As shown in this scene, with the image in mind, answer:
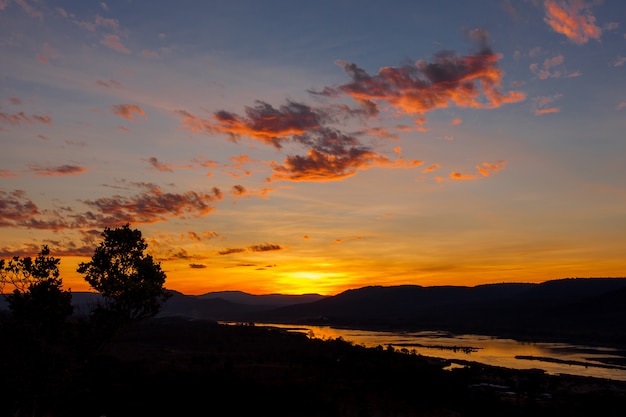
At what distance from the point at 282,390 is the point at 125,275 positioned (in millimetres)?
13653

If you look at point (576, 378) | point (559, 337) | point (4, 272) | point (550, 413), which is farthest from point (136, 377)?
point (559, 337)

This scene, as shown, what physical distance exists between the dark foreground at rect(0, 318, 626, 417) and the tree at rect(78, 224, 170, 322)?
6.98 feet

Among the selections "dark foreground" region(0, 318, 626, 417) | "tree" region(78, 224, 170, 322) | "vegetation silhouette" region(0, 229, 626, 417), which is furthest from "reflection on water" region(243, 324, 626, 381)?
"tree" region(78, 224, 170, 322)

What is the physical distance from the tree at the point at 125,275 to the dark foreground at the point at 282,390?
2.13m

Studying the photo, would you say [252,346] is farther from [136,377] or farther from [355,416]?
[355,416]

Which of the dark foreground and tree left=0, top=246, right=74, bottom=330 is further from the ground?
tree left=0, top=246, right=74, bottom=330

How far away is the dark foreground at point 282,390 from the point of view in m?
21.4

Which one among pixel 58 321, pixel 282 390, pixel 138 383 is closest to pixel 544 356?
pixel 282 390

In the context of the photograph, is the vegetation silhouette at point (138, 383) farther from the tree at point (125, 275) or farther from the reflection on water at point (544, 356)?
the reflection on water at point (544, 356)

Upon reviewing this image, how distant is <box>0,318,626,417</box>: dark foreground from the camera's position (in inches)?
842

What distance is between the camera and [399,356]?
2630 inches

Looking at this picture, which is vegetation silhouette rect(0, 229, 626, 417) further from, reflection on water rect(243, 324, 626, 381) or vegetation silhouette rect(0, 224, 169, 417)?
reflection on water rect(243, 324, 626, 381)

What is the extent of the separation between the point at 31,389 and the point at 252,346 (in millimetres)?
65778

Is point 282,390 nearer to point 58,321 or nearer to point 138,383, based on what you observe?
point 138,383
